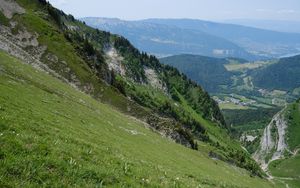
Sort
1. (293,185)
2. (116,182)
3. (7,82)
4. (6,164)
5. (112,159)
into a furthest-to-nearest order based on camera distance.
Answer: (293,185) < (7,82) < (112,159) < (116,182) < (6,164)

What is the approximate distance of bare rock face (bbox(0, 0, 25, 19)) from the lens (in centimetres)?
8619

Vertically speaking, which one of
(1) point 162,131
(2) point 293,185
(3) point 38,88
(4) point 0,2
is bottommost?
(2) point 293,185

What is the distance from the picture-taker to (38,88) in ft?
157

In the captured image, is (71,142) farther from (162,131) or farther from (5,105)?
(162,131)

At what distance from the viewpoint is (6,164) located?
14.9 m

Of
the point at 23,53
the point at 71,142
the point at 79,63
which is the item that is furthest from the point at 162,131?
the point at 71,142

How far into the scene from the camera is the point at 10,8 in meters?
89.2

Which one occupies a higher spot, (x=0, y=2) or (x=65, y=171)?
(x=0, y=2)

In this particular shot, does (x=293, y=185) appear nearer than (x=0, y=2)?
No

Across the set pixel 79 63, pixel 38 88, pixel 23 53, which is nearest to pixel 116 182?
pixel 38 88

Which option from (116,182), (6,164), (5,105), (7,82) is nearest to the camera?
(6,164)

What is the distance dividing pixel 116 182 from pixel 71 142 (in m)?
5.89

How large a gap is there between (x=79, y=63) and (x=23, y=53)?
14417 millimetres

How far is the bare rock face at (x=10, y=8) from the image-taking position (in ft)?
283
